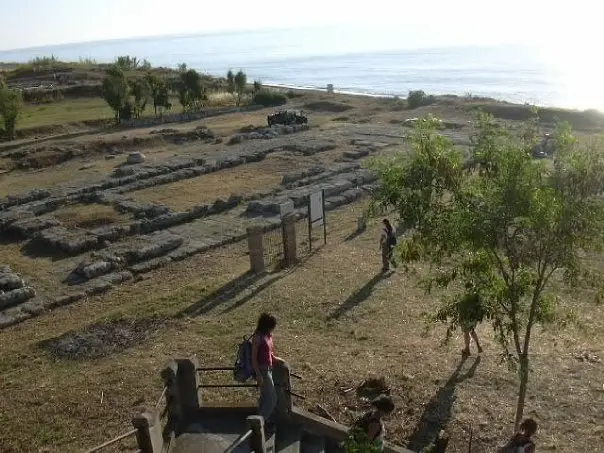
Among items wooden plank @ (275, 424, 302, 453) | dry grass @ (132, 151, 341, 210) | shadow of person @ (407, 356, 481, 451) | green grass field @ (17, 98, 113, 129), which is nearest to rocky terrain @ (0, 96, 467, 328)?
dry grass @ (132, 151, 341, 210)

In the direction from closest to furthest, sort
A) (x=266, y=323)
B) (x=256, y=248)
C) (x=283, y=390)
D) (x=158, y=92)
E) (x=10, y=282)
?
1. (x=266, y=323)
2. (x=283, y=390)
3. (x=10, y=282)
4. (x=256, y=248)
5. (x=158, y=92)

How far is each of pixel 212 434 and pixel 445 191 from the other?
4815mm

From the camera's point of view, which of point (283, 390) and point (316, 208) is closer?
point (283, 390)

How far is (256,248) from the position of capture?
1773 cm

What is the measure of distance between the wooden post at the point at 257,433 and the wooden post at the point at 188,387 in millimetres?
1769

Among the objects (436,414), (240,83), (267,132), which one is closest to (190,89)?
(240,83)

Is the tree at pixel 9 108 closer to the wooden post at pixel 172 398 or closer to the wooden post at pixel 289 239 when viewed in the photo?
the wooden post at pixel 289 239

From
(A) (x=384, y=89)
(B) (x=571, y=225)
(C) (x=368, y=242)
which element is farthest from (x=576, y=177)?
(A) (x=384, y=89)

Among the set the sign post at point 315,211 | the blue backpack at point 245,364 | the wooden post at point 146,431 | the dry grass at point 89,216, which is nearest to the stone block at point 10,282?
the dry grass at point 89,216

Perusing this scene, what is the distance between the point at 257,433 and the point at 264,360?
114 centimetres

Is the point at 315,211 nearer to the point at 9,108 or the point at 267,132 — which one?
the point at 267,132

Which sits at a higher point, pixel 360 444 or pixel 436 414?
pixel 360 444

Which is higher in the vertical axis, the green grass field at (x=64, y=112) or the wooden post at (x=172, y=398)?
the green grass field at (x=64, y=112)

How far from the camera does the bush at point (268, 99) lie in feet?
183
